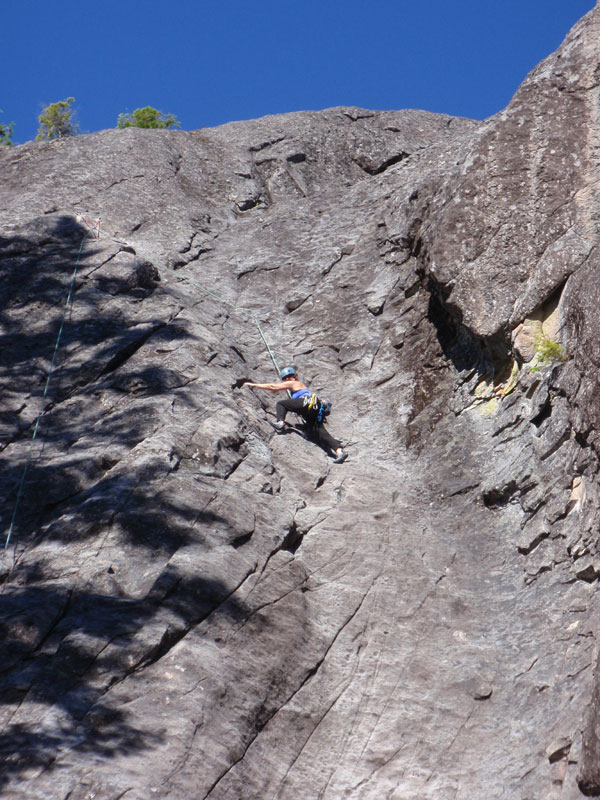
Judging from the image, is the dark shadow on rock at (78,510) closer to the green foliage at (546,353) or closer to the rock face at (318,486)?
the rock face at (318,486)

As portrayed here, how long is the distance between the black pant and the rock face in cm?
A: 35

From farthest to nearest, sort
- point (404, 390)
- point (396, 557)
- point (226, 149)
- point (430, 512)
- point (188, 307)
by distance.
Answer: point (226, 149)
point (188, 307)
point (404, 390)
point (430, 512)
point (396, 557)

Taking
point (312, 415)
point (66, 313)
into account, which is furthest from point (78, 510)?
point (66, 313)

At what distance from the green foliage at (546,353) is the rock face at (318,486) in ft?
0.13

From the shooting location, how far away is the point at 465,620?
8.82 metres

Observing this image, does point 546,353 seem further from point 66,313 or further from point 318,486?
point 66,313

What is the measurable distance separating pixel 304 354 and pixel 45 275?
4.22 m

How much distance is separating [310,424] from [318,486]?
1.09 meters

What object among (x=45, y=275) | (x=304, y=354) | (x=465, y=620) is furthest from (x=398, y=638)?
(x=45, y=275)

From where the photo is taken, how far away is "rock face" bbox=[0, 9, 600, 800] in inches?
283

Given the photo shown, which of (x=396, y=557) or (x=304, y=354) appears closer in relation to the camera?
(x=396, y=557)

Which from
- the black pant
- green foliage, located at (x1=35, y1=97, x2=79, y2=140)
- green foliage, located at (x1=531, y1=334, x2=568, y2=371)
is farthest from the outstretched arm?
green foliage, located at (x1=35, y1=97, x2=79, y2=140)

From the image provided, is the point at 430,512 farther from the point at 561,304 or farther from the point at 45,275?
the point at 45,275

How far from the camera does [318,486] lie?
10586mm
